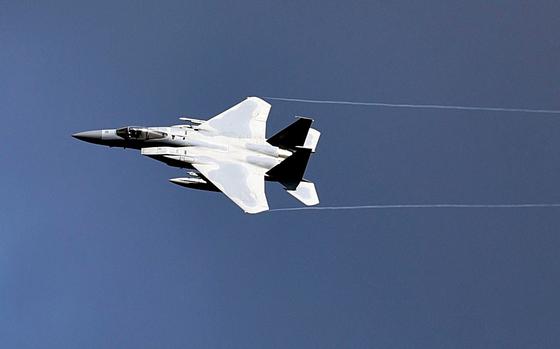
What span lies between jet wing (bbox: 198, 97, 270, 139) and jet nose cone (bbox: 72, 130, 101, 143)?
27.8 feet

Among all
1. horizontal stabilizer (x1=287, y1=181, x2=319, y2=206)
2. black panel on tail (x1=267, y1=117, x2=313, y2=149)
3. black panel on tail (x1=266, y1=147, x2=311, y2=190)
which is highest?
black panel on tail (x1=267, y1=117, x2=313, y2=149)

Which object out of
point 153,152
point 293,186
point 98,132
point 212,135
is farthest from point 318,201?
point 98,132

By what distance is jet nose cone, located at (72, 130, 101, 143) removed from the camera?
5409cm

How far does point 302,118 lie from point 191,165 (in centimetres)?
988

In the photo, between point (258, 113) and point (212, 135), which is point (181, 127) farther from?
point (258, 113)

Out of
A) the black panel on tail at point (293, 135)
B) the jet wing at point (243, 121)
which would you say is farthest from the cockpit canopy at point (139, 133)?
the black panel on tail at point (293, 135)

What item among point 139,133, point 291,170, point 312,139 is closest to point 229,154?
point 291,170

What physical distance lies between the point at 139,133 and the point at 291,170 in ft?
42.3

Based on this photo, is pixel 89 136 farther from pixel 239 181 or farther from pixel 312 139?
pixel 312 139

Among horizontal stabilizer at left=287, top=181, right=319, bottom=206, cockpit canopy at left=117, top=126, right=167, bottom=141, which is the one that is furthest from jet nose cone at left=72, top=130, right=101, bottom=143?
horizontal stabilizer at left=287, top=181, right=319, bottom=206

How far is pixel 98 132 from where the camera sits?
5459 centimetres

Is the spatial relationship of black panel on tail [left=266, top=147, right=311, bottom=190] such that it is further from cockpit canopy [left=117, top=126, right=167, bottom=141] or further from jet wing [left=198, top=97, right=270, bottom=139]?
cockpit canopy [left=117, top=126, right=167, bottom=141]

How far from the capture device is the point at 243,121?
196 feet

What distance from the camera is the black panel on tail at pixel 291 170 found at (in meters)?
52.2
